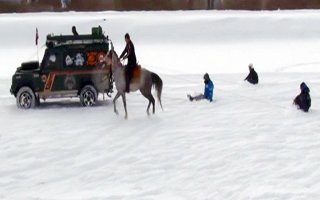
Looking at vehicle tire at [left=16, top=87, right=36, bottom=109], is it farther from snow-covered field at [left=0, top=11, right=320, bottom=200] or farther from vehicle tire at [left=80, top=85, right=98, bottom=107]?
vehicle tire at [left=80, top=85, right=98, bottom=107]

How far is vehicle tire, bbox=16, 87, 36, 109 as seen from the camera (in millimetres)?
16062

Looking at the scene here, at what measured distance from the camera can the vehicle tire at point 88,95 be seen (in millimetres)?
16219

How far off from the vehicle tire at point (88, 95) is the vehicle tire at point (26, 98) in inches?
51.1

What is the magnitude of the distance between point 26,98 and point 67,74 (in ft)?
4.18

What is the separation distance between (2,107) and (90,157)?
5083mm

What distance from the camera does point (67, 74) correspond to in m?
16.2

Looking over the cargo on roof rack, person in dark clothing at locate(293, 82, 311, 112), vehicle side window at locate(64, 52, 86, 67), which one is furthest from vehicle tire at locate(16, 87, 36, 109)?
person in dark clothing at locate(293, 82, 311, 112)

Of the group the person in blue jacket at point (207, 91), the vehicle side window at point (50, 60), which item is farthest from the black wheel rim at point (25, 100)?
the person in blue jacket at point (207, 91)

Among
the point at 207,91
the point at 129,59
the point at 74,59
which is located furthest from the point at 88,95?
the point at 207,91

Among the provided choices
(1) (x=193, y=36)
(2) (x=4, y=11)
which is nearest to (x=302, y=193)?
(1) (x=193, y=36)

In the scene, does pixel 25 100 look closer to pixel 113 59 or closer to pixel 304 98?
pixel 113 59

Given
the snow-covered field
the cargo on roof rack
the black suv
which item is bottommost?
the snow-covered field

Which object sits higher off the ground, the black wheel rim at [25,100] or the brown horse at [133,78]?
the brown horse at [133,78]

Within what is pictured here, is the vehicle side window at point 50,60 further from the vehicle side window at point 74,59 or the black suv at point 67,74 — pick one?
the vehicle side window at point 74,59
